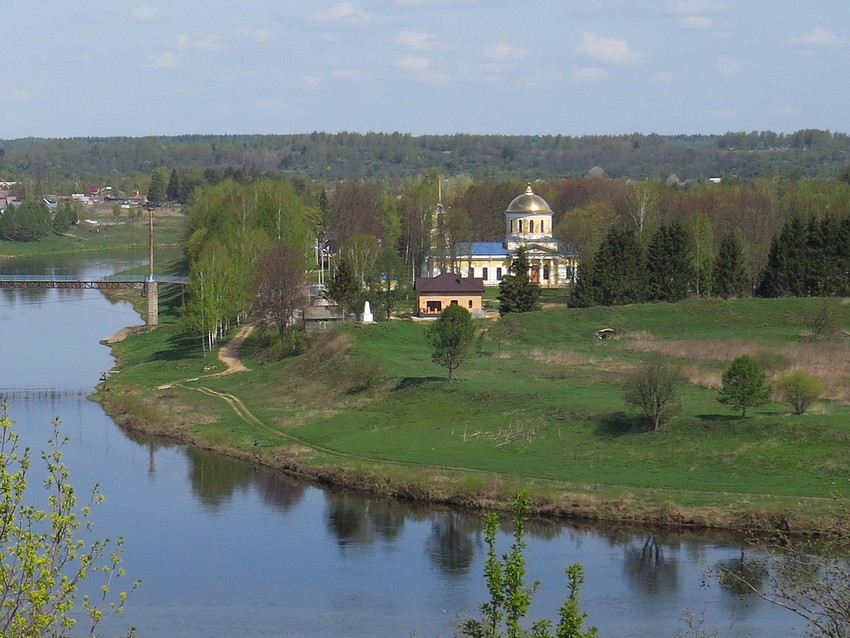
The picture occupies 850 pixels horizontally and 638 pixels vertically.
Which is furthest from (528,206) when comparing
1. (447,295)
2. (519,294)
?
(519,294)

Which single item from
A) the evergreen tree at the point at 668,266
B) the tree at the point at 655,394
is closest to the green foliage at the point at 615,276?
the evergreen tree at the point at 668,266

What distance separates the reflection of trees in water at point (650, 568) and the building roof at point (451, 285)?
30194mm

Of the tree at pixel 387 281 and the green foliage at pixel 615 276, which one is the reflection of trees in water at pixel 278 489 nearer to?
the tree at pixel 387 281

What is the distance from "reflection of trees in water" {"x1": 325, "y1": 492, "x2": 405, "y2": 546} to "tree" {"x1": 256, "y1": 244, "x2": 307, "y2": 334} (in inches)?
865

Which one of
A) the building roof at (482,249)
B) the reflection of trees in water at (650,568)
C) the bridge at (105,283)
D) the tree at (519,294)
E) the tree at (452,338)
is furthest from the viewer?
the building roof at (482,249)

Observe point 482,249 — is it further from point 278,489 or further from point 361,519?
point 361,519

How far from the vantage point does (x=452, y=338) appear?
45438mm

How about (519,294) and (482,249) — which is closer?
(519,294)

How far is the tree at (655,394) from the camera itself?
38.4m

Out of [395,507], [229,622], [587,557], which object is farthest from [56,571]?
[395,507]

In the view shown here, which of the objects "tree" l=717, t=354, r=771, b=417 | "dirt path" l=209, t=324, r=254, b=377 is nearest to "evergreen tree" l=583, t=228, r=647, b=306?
"dirt path" l=209, t=324, r=254, b=377

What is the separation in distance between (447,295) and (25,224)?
74321 millimetres

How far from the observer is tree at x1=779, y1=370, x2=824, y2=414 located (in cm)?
3841

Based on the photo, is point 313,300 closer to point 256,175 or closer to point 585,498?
point 585,498
